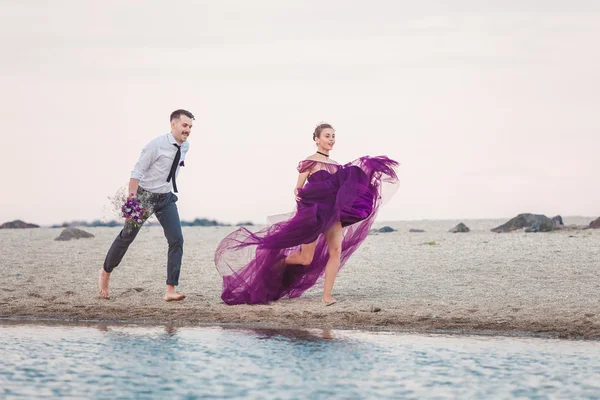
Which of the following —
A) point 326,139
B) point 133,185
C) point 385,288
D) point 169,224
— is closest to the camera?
point 326,139

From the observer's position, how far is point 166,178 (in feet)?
38.6

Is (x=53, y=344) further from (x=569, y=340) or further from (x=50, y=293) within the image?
(x=569, y=340)

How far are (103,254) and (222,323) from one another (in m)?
9.16

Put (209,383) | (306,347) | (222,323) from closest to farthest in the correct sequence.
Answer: (209,383)
(306,347)
(222,323)

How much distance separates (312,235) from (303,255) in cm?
55

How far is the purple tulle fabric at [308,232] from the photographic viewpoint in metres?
11.4

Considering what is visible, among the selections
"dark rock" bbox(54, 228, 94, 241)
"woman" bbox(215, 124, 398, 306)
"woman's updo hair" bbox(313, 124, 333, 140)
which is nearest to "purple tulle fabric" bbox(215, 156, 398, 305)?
"woman" bbox(215, 124, 398, 306)

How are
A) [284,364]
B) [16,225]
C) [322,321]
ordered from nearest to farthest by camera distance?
[284,364] → [322,321] → [16,225]

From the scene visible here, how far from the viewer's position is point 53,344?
9.09 meters

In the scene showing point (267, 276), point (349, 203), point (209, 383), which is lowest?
point (209, 383)

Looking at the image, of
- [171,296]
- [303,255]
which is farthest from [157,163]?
[303,255]

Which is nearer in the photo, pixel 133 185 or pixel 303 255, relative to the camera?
pixel 133 185

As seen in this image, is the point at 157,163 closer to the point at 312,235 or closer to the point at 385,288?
the point at 312,235

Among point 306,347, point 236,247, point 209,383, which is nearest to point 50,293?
point 236,247
